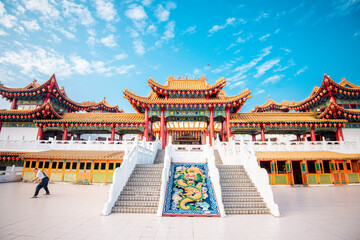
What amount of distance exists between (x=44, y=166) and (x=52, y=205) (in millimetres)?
8722

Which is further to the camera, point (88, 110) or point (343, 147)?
point (88, 110)

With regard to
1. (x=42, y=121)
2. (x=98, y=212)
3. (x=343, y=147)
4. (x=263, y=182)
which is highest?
(x=42, y=121)

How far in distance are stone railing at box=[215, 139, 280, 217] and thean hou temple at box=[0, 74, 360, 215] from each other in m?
0.14

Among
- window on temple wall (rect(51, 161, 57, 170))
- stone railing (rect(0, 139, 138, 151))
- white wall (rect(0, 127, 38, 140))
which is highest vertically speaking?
white wall (rect(0, 127, 38, 140))

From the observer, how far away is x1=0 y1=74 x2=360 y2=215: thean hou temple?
13.1m

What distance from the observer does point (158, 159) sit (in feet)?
45.1

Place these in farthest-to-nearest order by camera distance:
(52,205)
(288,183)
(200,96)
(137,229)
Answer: (200,96) → (288,183) → (52,205) → (137,229)

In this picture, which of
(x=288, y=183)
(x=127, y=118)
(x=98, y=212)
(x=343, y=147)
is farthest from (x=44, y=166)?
(x=343, y=147)

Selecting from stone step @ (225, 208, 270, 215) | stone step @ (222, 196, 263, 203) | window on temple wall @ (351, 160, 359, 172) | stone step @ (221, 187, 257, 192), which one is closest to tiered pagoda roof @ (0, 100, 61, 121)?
stone step @ (221, 187, 257, 192)

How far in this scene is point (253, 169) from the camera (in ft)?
28.2

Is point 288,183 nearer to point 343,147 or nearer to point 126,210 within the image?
point 343,147

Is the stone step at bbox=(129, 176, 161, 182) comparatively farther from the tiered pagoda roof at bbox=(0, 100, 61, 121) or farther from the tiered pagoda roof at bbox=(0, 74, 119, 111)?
the tiered pagoda roof at bbox=(0, 74, 119, 111)

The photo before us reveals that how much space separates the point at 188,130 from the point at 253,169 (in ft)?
48.1

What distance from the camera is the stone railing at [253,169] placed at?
21.6 feet
